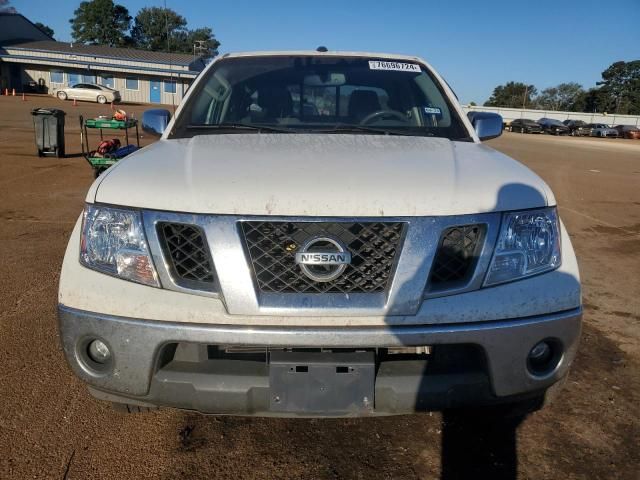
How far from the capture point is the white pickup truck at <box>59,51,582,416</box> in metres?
1.88

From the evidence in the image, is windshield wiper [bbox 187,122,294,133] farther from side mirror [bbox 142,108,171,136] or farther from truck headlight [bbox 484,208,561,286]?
truck headlight [bbox 484,208,561,286]

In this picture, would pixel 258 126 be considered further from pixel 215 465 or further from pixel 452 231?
pixel 215 465

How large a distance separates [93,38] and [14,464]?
96.1m

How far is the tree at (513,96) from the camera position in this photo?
4023 inches

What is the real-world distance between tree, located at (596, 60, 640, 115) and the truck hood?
9666 centimetres

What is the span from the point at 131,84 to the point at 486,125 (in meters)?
54.5

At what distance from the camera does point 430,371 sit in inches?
77.0

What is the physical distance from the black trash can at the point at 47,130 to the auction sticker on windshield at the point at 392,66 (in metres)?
10.6

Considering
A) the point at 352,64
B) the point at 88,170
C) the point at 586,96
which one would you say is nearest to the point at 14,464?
the point at 352,64

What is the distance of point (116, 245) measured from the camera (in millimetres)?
2035

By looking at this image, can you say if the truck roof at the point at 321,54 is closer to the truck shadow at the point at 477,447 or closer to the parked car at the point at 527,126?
the truck shadow at the point at 477,447

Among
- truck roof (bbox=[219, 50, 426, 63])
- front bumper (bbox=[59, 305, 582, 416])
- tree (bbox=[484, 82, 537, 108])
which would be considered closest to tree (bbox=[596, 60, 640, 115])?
tree (bbox=[484, 82, 537, 108])

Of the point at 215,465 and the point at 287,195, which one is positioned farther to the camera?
the point at 215,465

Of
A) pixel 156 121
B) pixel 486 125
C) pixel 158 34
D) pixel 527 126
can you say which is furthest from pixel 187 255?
pixel 158 34
